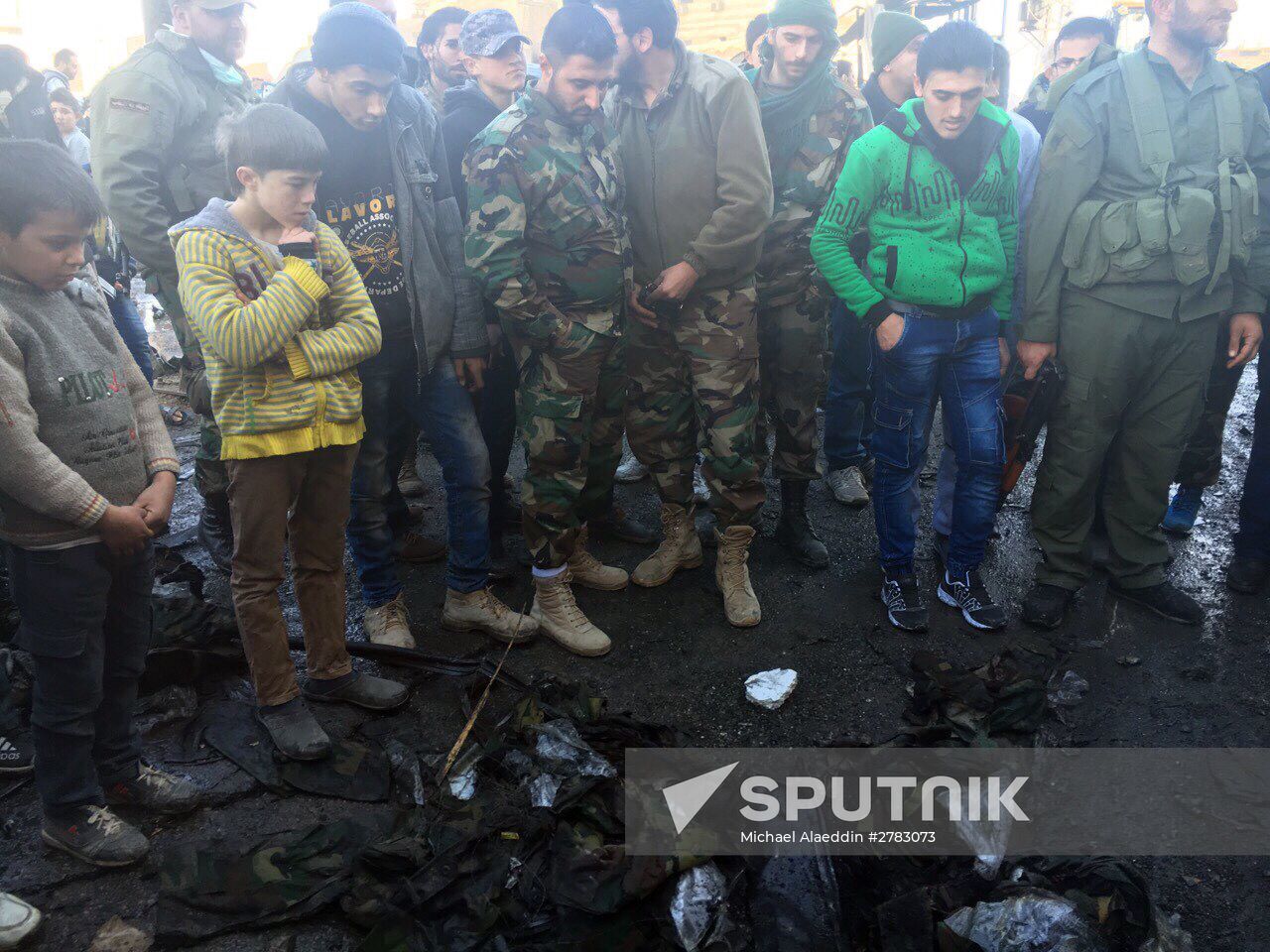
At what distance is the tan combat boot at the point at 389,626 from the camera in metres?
3.23

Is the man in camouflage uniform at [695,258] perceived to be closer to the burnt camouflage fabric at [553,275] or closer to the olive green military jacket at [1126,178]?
the burnt camouflage fabric at [553,275]

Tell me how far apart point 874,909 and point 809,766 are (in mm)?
497

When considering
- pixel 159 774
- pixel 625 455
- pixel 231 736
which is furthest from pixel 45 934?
pixel 625 455

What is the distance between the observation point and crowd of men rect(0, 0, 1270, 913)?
7.77 ft

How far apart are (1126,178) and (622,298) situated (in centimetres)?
199

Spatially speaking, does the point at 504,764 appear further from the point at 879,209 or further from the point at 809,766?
the point at 879,209

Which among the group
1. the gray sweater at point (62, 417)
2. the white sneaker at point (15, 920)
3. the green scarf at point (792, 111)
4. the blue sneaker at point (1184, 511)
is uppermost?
the green scarf at point (792, 111)

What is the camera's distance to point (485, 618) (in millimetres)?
3393

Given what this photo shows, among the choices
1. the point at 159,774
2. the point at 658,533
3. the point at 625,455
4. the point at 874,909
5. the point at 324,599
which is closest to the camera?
the point at 874,909

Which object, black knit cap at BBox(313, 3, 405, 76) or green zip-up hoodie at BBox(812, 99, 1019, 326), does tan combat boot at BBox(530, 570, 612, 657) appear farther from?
black knit cap at BBox(313, 3, 405, 76)

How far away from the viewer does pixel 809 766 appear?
8.23 ft

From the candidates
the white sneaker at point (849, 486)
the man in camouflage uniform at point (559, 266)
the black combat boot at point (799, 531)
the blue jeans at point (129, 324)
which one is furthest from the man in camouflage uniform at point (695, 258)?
the blue jeans at point (129, 324)

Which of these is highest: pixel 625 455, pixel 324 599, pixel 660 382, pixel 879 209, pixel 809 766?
pixel 879 209

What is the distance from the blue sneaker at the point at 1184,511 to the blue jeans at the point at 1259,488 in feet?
1.37
